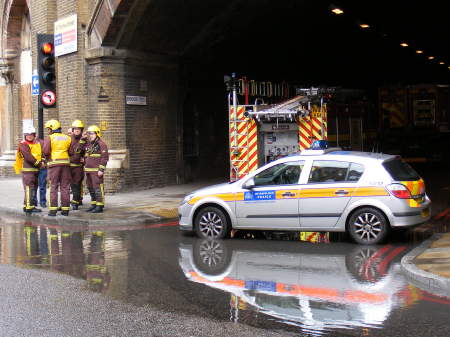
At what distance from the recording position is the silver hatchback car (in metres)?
10.7

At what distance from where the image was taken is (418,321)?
6625 millimetres

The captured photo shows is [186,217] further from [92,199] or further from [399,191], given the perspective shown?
[92,199]

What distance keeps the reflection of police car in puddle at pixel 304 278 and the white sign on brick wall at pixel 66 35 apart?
30.8ft

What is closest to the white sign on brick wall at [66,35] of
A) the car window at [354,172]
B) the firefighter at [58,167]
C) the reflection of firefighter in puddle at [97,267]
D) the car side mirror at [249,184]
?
the firefighter at [58,167]

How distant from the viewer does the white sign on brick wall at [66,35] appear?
19.2 meters

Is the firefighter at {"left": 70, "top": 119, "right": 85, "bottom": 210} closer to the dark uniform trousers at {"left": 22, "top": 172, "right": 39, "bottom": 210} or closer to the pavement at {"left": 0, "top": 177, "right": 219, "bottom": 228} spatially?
the pavement at {"left": 0, "top": 177, "right": 219, "bottom": 228}

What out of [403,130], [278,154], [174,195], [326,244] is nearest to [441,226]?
[326,244]

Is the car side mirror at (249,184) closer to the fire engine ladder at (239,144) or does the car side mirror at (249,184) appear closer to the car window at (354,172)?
the car window at (354,172)

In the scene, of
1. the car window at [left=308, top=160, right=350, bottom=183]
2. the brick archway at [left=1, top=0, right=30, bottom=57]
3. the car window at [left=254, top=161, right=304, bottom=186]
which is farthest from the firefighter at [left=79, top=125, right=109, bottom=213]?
the brick archway at [left=1, top=0, right=30, bottom=57]

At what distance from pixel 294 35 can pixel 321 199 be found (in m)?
15.2

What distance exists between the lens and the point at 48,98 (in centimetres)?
1656

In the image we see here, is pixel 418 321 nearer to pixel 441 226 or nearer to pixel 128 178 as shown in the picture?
pixel 441 226

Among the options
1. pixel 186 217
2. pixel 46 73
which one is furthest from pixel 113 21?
pixel 186 217

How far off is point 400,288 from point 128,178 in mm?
12150
